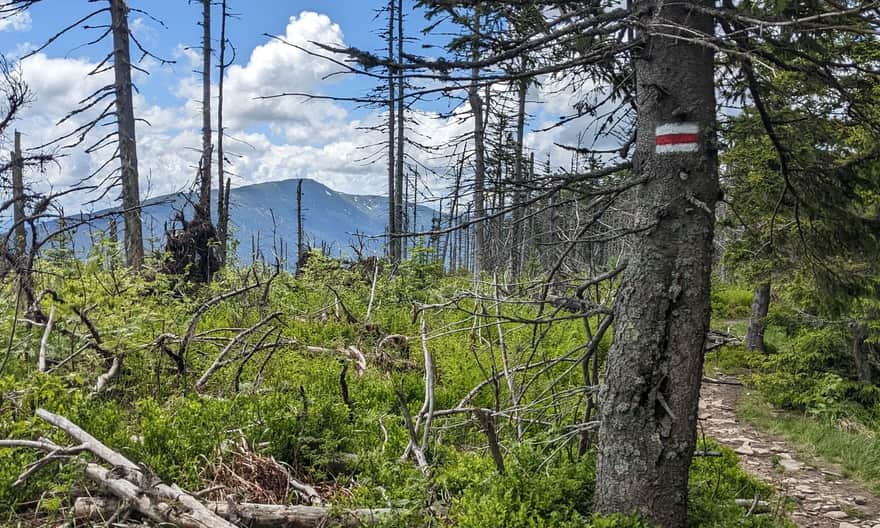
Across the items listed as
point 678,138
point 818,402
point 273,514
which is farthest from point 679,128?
point 818,402

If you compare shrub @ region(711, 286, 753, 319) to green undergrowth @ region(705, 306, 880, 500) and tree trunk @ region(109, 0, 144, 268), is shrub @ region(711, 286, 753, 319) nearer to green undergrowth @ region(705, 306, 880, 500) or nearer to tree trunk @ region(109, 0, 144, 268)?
green undergrowth @ region(705, 306, 880, 500)

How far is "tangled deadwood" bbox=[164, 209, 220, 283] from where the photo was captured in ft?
38.7

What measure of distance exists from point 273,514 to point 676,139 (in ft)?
10.1

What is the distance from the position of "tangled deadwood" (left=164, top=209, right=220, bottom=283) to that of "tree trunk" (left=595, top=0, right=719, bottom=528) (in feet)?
35.2

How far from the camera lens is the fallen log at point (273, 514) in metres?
3.10

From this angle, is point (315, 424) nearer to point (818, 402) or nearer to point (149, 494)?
point (149, 494)

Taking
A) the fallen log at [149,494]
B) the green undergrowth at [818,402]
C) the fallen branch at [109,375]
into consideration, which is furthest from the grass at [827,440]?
the fallen branch at [109,375]

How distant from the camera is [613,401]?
288 centimetres

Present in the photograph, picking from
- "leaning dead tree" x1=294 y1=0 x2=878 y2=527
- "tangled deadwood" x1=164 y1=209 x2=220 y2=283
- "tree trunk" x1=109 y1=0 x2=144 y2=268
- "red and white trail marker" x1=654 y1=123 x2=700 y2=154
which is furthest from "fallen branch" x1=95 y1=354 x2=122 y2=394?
"tree trunk" x1=109 y1=0 x2=144 y2=268

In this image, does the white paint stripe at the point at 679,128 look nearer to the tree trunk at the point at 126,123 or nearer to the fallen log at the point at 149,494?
the fallen log at the point at 149,494

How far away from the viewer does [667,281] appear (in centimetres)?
276

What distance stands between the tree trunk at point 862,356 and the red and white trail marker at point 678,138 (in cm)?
658

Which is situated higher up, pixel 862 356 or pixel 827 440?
pixel 862 356

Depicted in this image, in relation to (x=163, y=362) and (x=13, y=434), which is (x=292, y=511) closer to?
(x=13, y=434)
